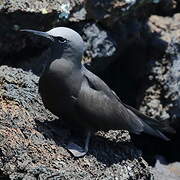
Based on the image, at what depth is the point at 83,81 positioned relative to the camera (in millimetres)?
6762

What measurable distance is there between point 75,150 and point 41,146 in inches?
15.2

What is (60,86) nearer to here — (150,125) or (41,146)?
(41,146)

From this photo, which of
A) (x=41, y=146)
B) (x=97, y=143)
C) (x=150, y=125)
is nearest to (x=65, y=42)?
(x=41, y=146)

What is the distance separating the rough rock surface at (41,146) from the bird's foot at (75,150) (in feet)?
0.18

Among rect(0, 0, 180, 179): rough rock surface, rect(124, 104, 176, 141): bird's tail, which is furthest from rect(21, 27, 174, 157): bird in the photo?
rect(124, 104, 176, 141): bird's tail

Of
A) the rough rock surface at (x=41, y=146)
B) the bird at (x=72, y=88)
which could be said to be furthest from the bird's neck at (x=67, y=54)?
the rough rock surface at (x=41, y=146)

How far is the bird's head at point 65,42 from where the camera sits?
6.56m

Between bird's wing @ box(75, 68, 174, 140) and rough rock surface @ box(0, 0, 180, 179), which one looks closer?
rough rock surface @ box(0, 0, 180, 179)

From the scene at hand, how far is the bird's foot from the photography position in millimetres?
6477

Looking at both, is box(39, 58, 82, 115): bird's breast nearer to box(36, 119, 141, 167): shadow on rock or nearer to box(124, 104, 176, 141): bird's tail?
box(36, 119, 141, 167): shadow on rock

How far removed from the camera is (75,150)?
6.50 meters

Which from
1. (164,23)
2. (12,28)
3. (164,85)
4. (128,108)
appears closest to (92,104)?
(128,108)

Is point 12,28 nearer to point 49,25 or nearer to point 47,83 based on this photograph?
point 49,25

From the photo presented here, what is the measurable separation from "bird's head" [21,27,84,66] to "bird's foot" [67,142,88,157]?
916 millimetres
